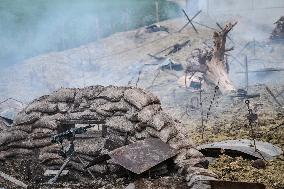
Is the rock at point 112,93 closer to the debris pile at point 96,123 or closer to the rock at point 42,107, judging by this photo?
the debris pile at point 96,123

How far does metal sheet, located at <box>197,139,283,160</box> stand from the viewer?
654 centimetres

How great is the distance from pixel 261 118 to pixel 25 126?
5948 mm

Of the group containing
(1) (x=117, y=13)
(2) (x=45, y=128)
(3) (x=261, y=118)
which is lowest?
(3) (x=261, y=118)

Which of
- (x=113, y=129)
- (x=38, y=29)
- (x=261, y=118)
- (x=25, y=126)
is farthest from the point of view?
(x=38, y=29)

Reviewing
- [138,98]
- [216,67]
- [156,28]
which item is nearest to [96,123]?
[138,98]

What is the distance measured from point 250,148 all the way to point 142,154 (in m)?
2.36

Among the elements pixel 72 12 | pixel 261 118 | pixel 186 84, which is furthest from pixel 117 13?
pixel 261 118

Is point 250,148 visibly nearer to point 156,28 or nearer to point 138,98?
point 138,98

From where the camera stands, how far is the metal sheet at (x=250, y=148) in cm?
654

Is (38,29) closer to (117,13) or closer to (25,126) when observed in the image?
(117,13)

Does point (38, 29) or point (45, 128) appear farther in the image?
point (38, 29)

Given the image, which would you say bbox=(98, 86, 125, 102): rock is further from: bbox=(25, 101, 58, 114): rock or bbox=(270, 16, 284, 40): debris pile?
bbox=(270, 16, 284, 40): debris pile

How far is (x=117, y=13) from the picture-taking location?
2469cm

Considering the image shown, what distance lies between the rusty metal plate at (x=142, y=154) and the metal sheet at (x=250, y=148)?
1618 mm
